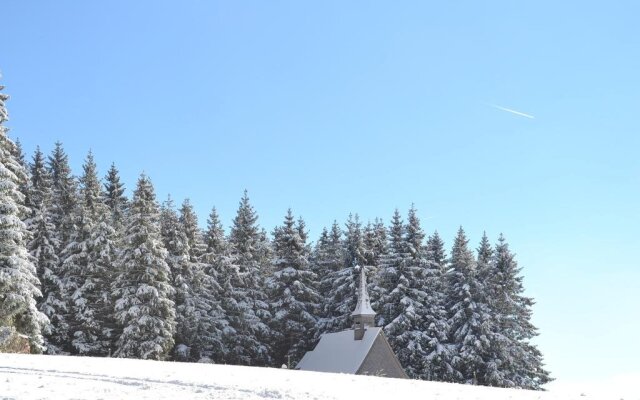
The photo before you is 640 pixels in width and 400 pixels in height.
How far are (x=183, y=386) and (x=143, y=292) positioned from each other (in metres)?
29.8

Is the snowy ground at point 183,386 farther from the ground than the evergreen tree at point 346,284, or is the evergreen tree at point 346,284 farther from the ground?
the evergreen tree at point 346,284

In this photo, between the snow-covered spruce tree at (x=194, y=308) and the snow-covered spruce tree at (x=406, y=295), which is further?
the snow-covered spruce tree at (x=406, y=295)

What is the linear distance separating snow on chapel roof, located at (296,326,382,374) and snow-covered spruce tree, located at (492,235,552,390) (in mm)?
13701

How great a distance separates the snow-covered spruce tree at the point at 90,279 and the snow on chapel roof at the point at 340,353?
1658 cm

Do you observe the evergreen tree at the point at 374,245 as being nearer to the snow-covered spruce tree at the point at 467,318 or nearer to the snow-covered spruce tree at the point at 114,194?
the snow-covered spruce tree at the point at 467,318

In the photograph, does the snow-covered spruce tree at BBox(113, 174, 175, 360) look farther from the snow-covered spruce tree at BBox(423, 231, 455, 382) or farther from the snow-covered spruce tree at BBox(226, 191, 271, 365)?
the snow-covered spruce tree at BBox(423, 231, 455, 382)

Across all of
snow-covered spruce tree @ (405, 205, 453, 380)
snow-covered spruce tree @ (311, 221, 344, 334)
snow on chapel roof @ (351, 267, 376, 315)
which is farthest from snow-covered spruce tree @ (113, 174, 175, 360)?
snow-covered spruce tree @ (405, 205, 453, 380)

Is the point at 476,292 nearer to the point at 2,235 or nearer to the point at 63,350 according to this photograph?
the point at 63,350

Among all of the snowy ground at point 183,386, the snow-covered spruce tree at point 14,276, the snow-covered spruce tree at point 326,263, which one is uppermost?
the snow-covered spruce tree at point 326,263

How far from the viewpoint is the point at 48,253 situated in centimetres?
4709

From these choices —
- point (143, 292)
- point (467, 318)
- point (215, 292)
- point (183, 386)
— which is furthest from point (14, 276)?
point (467, 318)

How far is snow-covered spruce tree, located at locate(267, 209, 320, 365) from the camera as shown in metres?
57.9

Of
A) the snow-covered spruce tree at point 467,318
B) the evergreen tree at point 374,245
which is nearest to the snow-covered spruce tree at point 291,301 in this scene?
the evergreen tree at point 374,245

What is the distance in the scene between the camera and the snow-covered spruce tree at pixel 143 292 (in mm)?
42625
